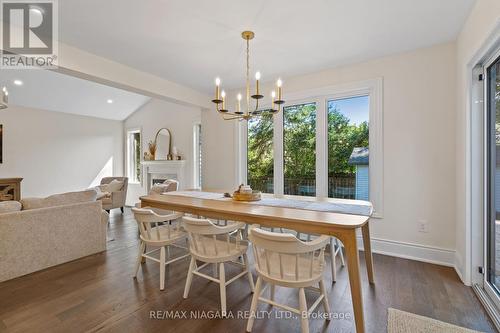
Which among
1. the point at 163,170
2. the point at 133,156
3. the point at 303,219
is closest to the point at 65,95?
the point at 133,156

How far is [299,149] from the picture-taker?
12.6 feet

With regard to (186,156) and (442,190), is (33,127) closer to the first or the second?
(186,156)

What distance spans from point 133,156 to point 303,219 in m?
6.79

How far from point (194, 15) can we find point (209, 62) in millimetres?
1024

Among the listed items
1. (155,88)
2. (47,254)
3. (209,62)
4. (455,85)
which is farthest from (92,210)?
(455,85)

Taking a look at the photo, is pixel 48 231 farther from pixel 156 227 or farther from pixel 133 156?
pixel 133 156

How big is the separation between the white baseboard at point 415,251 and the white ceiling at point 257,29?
2392 millimetres

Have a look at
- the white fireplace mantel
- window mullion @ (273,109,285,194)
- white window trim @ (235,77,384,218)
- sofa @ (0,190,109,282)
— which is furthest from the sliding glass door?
the white fireplace mantel

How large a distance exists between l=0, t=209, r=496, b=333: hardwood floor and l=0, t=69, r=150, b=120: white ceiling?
411 centimetres

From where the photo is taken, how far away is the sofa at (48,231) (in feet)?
8.12

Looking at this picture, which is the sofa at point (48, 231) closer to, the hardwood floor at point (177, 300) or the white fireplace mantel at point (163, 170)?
the hardwood floor at point (177, 300)

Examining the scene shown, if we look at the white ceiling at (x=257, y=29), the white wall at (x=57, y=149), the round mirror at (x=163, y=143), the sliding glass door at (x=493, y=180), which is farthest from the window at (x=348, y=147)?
the white wall at (x=57, y=149)

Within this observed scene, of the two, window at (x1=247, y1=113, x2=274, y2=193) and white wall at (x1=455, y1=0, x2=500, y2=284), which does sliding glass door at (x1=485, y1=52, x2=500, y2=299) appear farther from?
window at (x1=247, y1=113, x2=274, y2=193)

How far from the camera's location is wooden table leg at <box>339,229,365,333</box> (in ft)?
5.26
